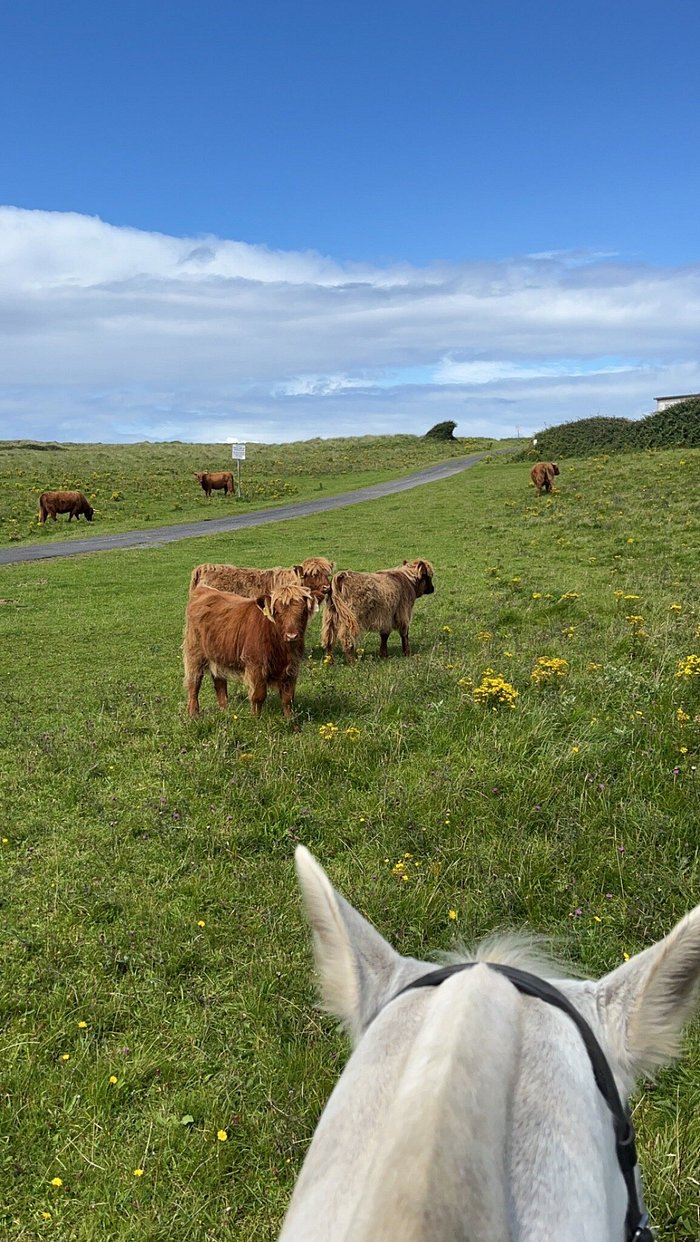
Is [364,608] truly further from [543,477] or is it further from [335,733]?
[543,477]

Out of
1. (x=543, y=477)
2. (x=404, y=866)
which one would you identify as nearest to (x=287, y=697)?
(x=404, y=866)

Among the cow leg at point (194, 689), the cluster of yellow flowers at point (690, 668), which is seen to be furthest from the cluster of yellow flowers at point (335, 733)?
the cluster of yellow flowers at point (690, 668)

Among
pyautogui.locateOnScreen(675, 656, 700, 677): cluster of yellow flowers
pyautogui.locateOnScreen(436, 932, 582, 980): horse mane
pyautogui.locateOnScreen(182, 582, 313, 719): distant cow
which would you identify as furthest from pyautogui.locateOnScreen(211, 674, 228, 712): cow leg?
pyautogui.locateOnScreen(436, 932, 582, 980): horse mane

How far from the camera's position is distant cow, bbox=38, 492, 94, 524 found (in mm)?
31859

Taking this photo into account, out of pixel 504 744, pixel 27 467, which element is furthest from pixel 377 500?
pixel 504 744

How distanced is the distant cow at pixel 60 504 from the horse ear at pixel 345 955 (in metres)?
33.1

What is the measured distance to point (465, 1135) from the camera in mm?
876

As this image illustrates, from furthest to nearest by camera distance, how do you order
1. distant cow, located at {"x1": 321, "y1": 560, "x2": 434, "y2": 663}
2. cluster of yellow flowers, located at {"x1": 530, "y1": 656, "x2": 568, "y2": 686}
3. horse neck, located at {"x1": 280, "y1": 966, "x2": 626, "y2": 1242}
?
distant cow, located at {"x1": 321, "y1": 560, "x2": 434, "y2": 663} → cluster of yellow flowers, located at {"x1": 530, "y1": 656, "x2": 568, "y2": 686} → horse neck, located at {"x1": 280, "y1": 966, "x2": 626, "y2": 1242}

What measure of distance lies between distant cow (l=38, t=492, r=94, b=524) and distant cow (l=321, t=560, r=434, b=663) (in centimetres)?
2458

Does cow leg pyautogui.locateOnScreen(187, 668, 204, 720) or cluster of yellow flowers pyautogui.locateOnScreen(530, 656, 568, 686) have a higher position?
cluster of yellow flowers pyautogui.locateOnScreen(530, 656, 568, 686)

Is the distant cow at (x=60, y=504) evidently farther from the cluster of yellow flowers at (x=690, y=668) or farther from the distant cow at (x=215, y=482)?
the cluster of yellow flowers at (x=690, y=668)

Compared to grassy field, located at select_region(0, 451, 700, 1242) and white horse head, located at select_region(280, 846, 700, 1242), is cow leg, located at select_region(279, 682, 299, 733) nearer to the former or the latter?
grassy field, located at select_region(0, 451, 700, 1242)

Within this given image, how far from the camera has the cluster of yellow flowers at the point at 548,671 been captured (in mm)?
7039

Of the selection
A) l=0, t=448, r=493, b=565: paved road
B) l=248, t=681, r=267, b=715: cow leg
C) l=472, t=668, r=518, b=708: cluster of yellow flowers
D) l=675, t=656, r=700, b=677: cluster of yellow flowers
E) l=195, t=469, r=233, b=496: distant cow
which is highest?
l=195, t=469, r=233, b=496: distant cow
